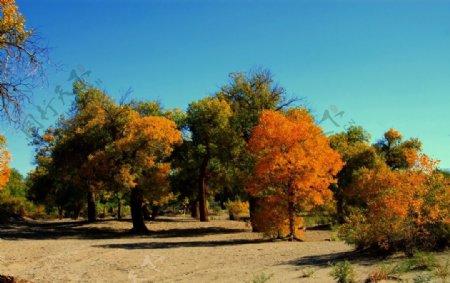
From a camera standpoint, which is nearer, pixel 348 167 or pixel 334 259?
pixel 334 259

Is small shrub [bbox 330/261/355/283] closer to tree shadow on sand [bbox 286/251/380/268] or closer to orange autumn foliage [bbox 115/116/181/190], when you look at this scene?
tree shadow on sand [bbox 286/251/380/268]

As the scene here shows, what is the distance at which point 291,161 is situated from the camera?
2548 cm

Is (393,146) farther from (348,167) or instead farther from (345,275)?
(345,275)

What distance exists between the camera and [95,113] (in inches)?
1382

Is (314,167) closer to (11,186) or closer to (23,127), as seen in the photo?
(23,127)

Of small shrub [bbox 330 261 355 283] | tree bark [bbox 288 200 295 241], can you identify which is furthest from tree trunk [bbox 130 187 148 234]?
small shrub [bbox 330 261 355 283]

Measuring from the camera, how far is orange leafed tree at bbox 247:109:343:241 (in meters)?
25.5

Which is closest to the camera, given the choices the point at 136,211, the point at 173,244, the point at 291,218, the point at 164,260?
the point at 164,260

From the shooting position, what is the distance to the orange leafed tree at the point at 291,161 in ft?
83.8

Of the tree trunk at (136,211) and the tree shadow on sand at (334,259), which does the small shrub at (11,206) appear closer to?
the tree trunk at (136,211)

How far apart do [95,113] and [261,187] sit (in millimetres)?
16285

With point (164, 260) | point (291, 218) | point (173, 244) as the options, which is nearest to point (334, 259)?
point (164, 260)

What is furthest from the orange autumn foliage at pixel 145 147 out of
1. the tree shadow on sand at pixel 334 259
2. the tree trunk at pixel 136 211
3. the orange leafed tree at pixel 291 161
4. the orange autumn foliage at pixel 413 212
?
the orange autumn foliage at pixel 413 212

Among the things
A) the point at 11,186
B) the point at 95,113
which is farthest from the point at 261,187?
the point at 11,186
